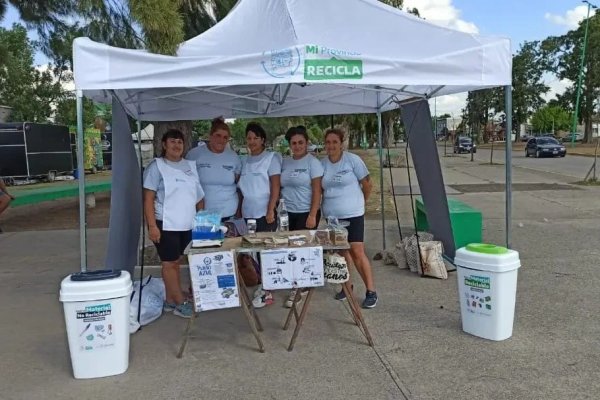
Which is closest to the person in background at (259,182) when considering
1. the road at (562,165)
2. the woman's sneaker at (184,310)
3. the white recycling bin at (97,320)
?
the woman's sneaker at (184,310)

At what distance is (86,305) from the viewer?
12.0 ft

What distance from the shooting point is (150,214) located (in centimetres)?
459

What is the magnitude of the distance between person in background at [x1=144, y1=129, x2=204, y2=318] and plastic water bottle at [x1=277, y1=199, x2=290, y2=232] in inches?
30.4

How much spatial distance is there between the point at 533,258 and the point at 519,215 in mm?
4061

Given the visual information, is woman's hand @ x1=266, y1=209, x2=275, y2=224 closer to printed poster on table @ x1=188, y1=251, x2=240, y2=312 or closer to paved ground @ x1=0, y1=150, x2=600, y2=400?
paved ground @ x1=0, y1=150, x2=600, y2=400

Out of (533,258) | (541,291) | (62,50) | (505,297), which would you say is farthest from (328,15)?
(62,50)

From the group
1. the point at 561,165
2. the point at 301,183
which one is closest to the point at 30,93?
the point at 561,165

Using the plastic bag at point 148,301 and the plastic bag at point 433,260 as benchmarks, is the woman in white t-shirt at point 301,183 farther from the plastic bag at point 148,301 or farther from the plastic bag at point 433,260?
the plastic bag at point 433,260

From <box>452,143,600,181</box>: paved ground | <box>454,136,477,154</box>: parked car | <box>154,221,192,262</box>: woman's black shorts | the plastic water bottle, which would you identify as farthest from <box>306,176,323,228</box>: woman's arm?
<box>454,136,477,154</box>: parked car

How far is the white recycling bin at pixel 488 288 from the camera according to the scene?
4.17 m

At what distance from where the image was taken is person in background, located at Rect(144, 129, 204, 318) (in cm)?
462

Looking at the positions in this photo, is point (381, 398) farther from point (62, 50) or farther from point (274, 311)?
point (62, 50)

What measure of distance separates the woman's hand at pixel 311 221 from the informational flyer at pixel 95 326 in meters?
2.04

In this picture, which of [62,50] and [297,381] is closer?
[297,381]
